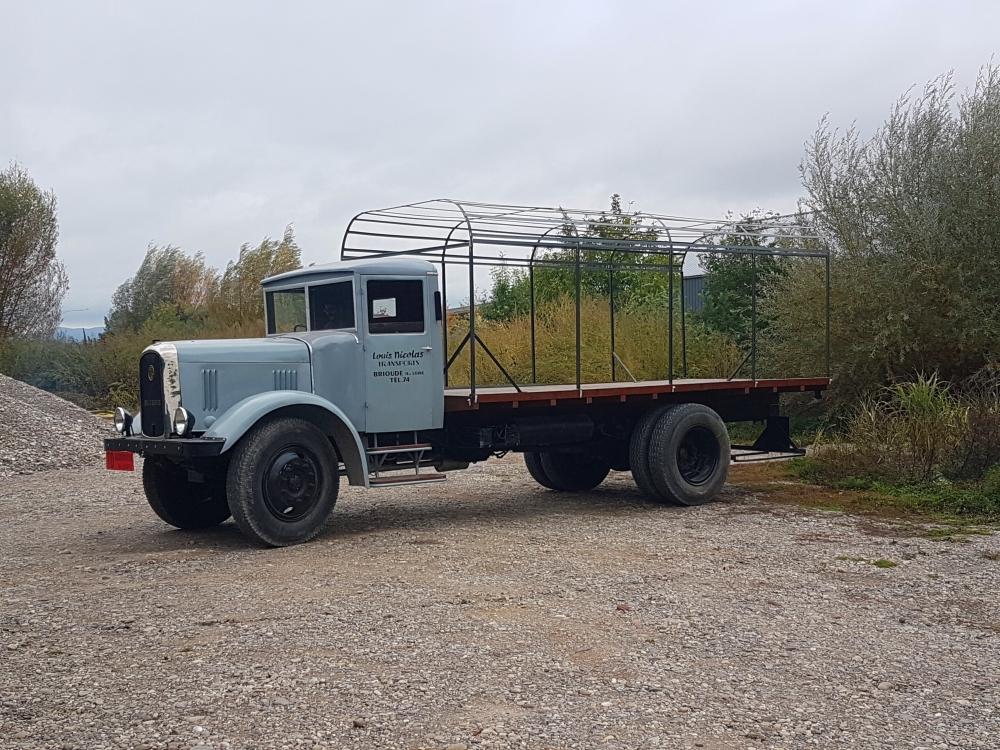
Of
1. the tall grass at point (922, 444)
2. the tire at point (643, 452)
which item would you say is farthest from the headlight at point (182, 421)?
the tall grass at point (922, 444)

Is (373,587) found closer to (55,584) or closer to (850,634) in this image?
(55,584)

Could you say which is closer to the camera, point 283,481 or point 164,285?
point 283,481

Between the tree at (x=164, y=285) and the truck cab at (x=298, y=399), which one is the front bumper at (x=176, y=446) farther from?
the tree at (x=164, y=285)

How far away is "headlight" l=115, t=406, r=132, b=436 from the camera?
8.96 m

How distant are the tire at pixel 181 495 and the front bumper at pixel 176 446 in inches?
20.6

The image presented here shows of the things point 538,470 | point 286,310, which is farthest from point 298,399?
point 538,470

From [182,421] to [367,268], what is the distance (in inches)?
77.0

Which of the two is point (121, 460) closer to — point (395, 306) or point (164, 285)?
point (395, 306)

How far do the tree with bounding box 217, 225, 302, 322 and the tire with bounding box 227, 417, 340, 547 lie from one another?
18.8 meters

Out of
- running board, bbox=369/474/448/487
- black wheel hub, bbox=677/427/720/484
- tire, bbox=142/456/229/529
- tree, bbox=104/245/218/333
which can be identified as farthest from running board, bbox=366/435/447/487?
tree, bbox=104/245/218/333

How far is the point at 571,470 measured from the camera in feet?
38.8

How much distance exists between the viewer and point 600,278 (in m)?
21.2

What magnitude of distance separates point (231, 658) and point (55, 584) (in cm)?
242

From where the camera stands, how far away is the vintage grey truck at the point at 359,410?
8320 millimetres
